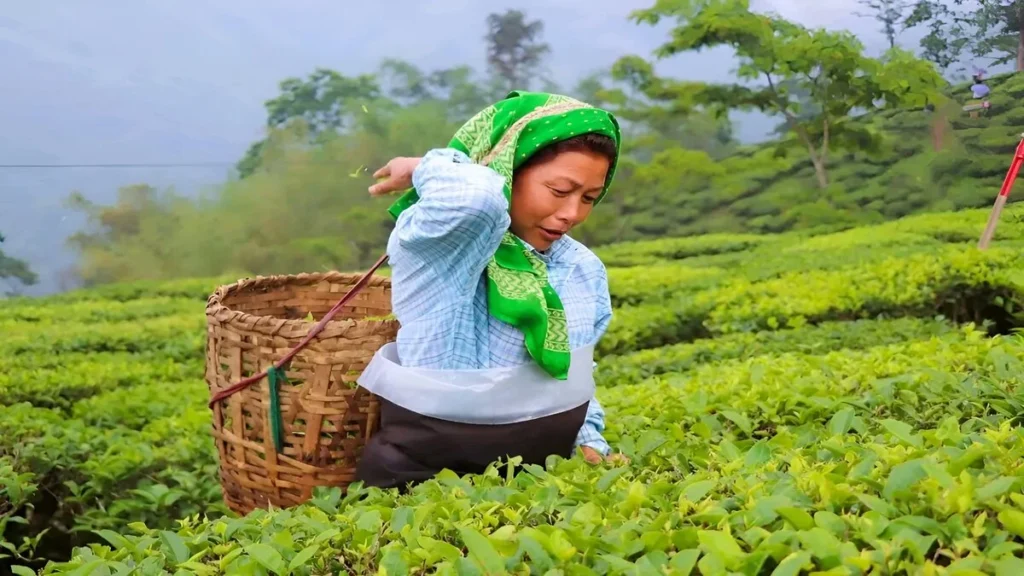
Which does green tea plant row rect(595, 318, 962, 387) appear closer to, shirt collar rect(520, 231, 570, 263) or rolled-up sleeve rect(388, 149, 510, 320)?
shirt collar rect(520, 231, 570, 263)

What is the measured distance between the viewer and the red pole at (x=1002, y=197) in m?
3.55

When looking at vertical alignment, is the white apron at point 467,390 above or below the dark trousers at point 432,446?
above

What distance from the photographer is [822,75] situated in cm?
587

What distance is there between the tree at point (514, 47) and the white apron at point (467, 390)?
4801 mm

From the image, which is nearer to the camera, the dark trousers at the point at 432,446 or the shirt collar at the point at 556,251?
the dark trousers at the point at 432,446

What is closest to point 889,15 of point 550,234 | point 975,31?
point 975,31

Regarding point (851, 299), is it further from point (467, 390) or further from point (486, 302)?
point (467, 390)

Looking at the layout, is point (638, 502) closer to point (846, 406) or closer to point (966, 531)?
point (966, 531)

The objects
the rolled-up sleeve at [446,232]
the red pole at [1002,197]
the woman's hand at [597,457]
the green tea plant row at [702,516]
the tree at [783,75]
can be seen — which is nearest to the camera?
the green tea plant row at [702,516]

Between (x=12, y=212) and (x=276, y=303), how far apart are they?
304 centimetres

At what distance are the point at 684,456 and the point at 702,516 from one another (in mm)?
452

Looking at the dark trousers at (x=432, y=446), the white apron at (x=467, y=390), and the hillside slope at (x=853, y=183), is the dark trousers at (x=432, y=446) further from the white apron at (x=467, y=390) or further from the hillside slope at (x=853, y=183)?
the hillside slope at (x=853, y=183)

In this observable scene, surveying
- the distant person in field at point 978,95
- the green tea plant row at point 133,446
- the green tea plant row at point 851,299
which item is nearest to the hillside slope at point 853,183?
the distant person in field at point 978,95

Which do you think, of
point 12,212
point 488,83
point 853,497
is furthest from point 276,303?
point 488,83
